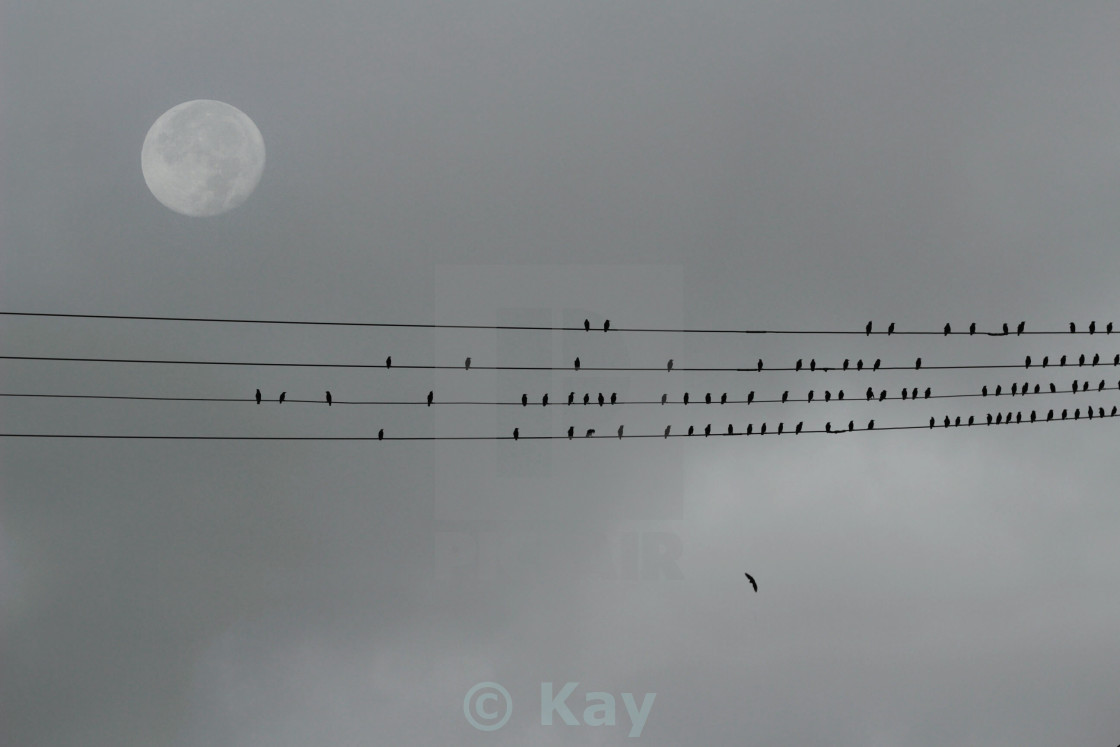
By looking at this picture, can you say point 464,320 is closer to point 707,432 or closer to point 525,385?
point 525,385

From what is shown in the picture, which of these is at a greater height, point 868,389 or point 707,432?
point 868,389

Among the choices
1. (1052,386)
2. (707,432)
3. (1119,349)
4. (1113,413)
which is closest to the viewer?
(707,432)

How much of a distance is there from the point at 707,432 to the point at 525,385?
3079 centimetres

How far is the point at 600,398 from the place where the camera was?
28.2 meters

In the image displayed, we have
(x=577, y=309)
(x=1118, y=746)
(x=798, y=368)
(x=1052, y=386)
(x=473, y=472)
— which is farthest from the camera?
(x=1118, y=746)

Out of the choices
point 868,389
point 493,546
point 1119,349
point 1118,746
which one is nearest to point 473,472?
point 493,546

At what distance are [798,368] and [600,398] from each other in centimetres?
595

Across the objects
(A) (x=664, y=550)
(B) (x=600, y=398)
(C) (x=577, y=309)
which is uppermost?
(C) (x=577, y=309)

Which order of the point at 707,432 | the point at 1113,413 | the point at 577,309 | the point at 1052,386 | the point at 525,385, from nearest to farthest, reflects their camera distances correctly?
the point at 707,432 < the point at 1113,413 < the point at 1052,386 < the point at 577,309 < the point at 525,385

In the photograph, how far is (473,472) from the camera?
173 ft

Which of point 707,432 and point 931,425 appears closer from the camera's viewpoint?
point 707,432

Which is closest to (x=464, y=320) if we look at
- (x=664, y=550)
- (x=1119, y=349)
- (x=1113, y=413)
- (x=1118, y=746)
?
(x=1113, y=413)

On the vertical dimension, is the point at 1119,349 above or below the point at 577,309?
above

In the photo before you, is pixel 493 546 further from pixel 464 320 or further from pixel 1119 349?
pixel 1119 349
